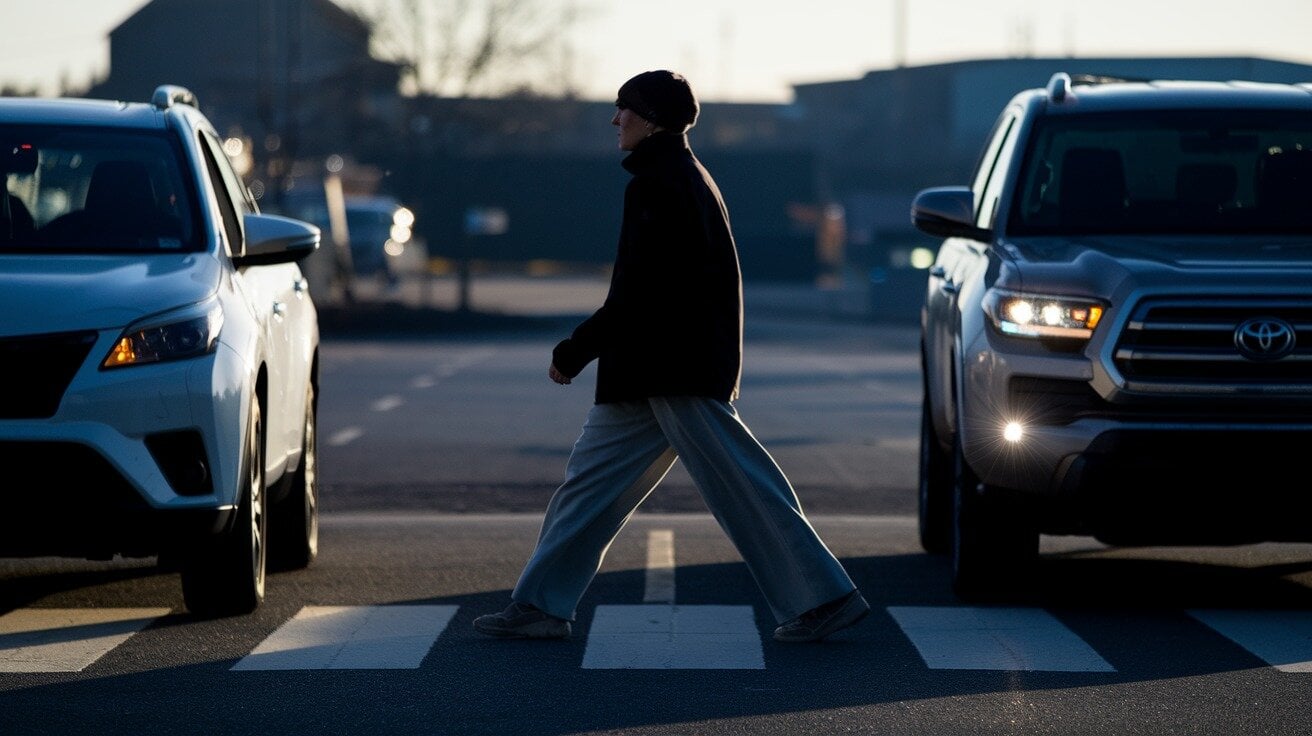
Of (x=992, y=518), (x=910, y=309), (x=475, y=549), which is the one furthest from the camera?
(x=910, y=309)

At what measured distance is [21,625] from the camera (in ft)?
26.2

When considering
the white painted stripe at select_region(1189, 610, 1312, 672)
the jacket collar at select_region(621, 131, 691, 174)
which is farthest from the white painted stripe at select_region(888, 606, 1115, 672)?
the jacket collar at select_region(621, 131, 691, 174)

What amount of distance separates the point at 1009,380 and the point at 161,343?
9.28ft

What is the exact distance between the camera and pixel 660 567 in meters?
9.77

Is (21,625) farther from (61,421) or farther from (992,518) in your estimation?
(992,518)

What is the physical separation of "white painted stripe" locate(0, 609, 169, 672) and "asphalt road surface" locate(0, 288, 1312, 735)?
2 cm

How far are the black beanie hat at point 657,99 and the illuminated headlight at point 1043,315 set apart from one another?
1529mm

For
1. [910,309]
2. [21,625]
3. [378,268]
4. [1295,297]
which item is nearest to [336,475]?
[21,625]

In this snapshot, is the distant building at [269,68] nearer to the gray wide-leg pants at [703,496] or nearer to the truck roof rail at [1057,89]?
the truck roof rail at [1057,89]

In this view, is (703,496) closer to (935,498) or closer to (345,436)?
(935,498)

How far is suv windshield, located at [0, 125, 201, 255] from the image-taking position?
8.40 metres

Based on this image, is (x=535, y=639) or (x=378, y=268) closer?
(x=535, y=639)

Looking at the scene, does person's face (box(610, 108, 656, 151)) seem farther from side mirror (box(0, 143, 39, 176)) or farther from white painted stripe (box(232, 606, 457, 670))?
side mirror (box(0, 143, 39, 176))

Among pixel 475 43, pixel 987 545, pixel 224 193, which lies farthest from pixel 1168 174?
pixel 475 43
